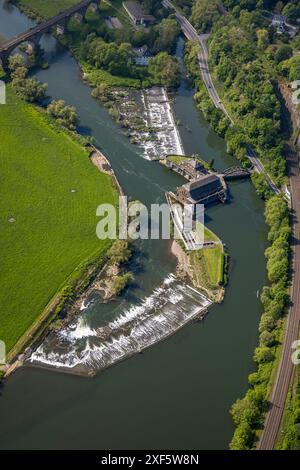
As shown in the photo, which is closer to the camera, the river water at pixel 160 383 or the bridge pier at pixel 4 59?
the river water at pixel 160 383

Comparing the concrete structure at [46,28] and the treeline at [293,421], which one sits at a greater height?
the concrete structure at [46,28]

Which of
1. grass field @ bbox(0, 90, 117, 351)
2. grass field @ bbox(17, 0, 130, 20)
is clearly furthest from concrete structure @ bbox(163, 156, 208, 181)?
grass field @ bbox(17, 0, 130, 20)

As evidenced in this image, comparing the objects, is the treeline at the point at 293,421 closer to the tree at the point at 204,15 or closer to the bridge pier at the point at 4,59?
the bridge pier at the point at 4,59

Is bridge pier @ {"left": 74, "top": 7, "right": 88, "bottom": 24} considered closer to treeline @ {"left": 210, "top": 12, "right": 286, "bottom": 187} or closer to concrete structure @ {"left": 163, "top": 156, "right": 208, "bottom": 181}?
treeline @ {"left": 210, "top": 12, "right": 286, "bottom": 187}

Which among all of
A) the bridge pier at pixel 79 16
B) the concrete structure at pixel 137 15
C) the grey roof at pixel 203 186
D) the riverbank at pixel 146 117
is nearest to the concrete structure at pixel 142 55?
the riverbank at pixel 146 117

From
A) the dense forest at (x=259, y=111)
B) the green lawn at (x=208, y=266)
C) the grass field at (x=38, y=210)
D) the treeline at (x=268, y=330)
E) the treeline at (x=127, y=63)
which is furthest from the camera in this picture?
the treeline at (x=127, y=63)

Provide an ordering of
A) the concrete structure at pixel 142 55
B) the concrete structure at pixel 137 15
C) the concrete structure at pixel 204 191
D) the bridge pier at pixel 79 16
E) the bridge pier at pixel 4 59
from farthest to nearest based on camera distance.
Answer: the concrete structure at pixel 137 15
the bridge pier at pixel 79 16
the concrete structure at pixel 142 55
the bridge pier at pixel 4 59
the concrete structure at pixel 204 191

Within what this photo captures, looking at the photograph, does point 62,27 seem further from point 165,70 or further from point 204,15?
point 204,15
